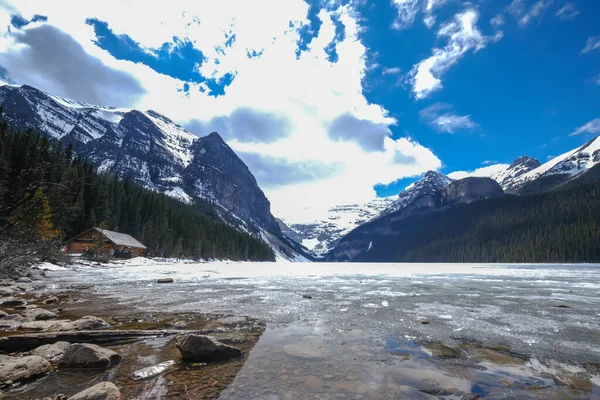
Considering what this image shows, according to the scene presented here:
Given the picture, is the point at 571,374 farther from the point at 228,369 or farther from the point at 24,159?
the point at 24,159

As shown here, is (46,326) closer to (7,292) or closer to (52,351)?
(52,351)

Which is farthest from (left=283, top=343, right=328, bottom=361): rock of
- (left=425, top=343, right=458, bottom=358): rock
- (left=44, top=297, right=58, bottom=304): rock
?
(left=44, top=297, right=58, bottom=304): rock

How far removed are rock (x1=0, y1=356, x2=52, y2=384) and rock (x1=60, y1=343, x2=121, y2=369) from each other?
39 cm

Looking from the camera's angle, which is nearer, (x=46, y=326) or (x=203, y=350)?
(x=203, y=350)

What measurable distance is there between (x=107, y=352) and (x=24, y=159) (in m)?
66.6

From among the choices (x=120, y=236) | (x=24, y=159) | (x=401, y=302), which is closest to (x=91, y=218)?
(x=120, y=236)

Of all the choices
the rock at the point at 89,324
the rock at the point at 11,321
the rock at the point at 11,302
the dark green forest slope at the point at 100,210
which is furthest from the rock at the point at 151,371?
the dark green forest slope at the point at 100,210

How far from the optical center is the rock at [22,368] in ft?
21.3

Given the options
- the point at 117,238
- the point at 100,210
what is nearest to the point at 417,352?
the point at 117,238

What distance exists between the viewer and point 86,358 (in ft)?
25.0

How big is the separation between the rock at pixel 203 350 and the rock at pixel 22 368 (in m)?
2.90

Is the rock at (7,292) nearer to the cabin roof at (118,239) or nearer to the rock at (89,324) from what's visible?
the rock at (89,324)

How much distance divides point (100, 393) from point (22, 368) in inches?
109

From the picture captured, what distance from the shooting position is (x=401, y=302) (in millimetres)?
19219
